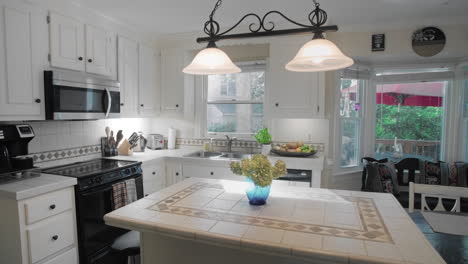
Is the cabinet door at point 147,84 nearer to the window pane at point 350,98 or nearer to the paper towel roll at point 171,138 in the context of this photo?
the paper towel roll at point 171,138

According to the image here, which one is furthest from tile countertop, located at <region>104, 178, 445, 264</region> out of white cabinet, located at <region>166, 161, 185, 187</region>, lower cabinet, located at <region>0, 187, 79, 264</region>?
white cabinet, located at <region>166, 161, 185, 187</region>

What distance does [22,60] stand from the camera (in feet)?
7.30

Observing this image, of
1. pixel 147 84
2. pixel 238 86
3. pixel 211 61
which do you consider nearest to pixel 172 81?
pixel 147 84

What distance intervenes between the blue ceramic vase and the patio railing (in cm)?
287

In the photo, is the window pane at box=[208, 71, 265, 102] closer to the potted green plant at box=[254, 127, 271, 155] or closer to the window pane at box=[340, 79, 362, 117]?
the potted green plant at box=[254, 127, 271, 155]

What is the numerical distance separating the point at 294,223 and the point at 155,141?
2.93 meters

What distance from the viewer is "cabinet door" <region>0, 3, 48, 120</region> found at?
83.0 inches

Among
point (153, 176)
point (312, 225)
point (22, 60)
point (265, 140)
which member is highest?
point (22, 60)

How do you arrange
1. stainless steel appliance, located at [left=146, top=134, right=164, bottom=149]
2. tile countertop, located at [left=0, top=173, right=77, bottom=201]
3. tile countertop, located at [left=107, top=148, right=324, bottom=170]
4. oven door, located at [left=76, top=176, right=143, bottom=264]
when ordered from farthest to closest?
stainless steel appliance, located at [left=146, top=134, right=164, bottom=149] < tile countertop, located at [left=107, top=148, right=324, bottom=170] < oven door, located at [left=76, top=176, right=143, bottom=264] < tile countertop, located at [left=0, top=173, right=77, bottom=201]

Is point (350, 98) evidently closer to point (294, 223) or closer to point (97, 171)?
point (294, 223)

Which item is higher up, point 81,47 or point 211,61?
point 81,47

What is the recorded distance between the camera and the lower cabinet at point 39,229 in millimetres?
1908

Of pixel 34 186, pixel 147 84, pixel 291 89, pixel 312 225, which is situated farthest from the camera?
pixel 147 84

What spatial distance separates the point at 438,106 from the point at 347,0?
2086 mm
